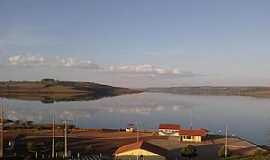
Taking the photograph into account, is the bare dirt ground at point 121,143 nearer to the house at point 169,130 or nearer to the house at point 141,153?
the house at point 169,130

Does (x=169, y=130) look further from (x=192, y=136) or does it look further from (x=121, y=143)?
(x=121, y=143)

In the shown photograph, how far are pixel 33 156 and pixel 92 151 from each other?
424cm

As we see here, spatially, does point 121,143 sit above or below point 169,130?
below

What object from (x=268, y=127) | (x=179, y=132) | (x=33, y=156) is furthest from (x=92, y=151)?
(x=268, y=127)

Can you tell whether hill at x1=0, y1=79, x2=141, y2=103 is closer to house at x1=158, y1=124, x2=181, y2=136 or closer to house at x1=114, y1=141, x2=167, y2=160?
house at x1=158, y1=124, x2=181, y2=136

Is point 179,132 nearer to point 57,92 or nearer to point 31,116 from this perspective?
point 31,116

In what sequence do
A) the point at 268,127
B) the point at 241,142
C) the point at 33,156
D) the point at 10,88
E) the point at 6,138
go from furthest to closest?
the point at 10,88, the point at 268,127, the point at 241,142, the point at 6,138, the point at 33,156

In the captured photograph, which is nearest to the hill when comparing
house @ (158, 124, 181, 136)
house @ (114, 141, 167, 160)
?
house @ (158, 124, 181, 136)

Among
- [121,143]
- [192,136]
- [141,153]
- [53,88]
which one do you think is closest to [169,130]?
[192,136]

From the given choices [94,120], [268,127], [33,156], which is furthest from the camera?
[94,120]

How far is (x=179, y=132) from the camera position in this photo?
2942cm

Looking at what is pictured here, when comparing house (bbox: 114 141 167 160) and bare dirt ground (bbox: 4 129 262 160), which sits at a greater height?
house (bbox: 114 141 167 160)

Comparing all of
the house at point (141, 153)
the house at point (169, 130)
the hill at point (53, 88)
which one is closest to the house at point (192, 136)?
the house at point (169, 130)

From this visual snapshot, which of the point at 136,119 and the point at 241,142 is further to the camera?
the point at 136,119
